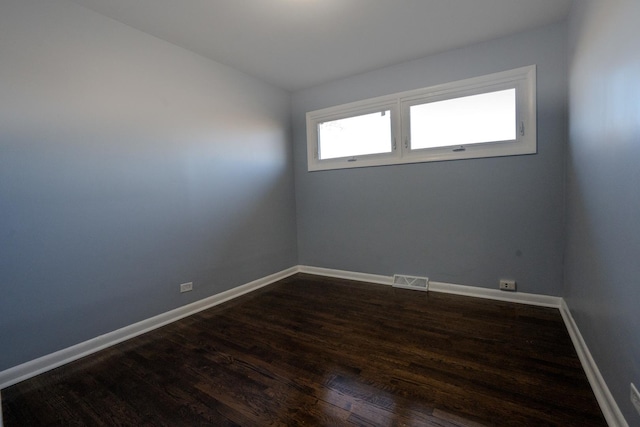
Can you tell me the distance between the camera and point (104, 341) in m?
2.28

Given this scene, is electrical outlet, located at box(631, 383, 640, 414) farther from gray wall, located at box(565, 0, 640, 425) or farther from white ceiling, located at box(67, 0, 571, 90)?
white ceiling, located at box(67, 0, 571, 90)

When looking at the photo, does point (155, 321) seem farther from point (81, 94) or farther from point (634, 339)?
point (634, 339)

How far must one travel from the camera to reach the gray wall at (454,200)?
2.69 m

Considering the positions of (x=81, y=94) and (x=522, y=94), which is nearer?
(x=81, y=94)

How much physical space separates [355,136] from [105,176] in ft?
9.18

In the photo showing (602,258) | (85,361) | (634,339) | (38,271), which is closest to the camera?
(634,339)

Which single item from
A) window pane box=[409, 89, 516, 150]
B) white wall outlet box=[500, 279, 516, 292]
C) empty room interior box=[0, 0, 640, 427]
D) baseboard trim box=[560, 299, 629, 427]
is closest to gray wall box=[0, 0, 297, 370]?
empty room interior box=[0, 0, 640, 427]

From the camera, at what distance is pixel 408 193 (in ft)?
11.2

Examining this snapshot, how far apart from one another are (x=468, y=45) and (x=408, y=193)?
1.66m

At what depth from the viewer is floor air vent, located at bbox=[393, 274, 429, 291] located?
11.0 ft

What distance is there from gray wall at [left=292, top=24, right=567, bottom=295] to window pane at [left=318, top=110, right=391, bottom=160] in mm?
262

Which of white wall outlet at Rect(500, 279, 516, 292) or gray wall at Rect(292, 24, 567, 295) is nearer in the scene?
gray wall at Rect(292, 24, 567, 295)

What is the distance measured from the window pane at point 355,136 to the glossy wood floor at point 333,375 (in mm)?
2045

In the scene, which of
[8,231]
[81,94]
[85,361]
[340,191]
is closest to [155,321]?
[85,361]
